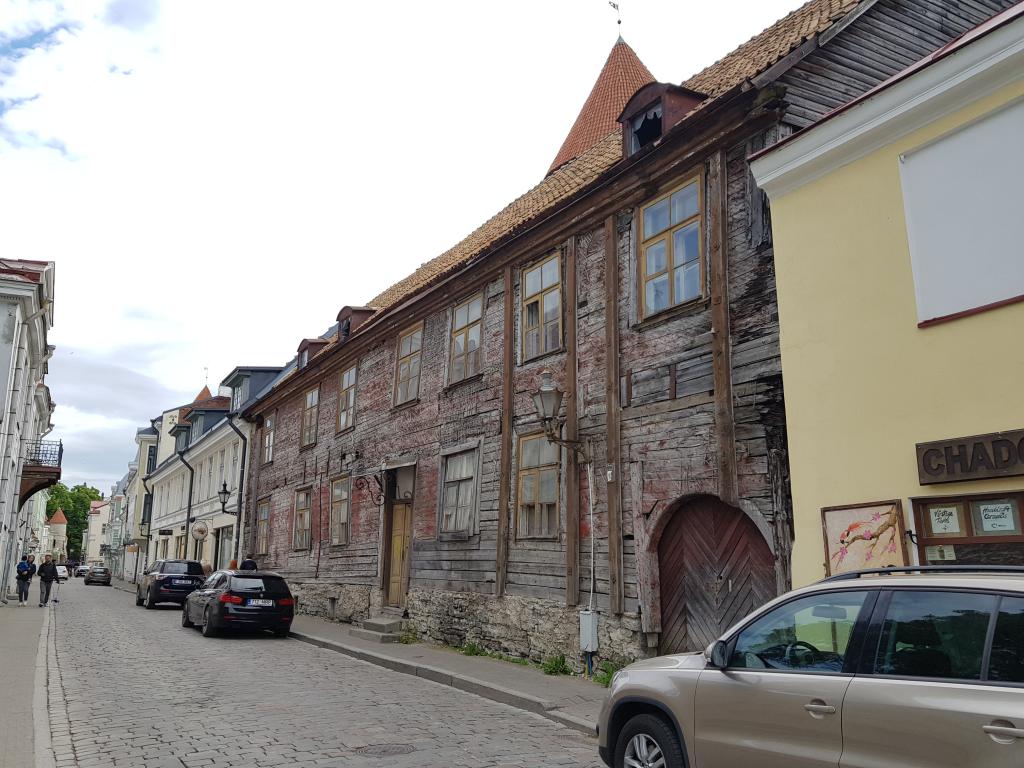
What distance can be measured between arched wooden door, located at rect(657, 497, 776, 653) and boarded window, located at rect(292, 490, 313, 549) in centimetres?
1394

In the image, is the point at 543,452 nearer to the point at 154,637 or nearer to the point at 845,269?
the point at 845,269

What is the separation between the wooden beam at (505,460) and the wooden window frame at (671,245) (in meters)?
3.22

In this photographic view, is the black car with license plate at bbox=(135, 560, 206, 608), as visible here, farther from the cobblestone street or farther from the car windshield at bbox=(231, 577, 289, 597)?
the cobblestone street

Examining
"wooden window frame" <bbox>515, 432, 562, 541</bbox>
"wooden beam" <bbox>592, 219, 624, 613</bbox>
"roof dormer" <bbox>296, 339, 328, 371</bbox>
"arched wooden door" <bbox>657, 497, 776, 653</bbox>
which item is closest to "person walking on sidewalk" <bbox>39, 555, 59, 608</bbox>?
"roof dormer" <bbox>296, 339, 328, 371</bbox>

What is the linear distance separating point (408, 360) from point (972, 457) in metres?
12.5

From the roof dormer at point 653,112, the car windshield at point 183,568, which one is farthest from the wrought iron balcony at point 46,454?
the roof dormer at point 653,112

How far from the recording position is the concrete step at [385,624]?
15.2 m

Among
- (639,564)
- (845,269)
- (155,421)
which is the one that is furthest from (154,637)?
(155,421)

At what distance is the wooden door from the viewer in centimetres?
1642

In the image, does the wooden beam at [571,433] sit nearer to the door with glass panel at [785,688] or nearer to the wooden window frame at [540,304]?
the wooden window frame at [540,304]

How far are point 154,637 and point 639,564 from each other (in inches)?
427

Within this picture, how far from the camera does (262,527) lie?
2559 centimetres

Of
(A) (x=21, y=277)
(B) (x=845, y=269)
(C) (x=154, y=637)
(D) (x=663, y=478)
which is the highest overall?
(A) (x=21, y=277)

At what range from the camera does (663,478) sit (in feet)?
31.9
